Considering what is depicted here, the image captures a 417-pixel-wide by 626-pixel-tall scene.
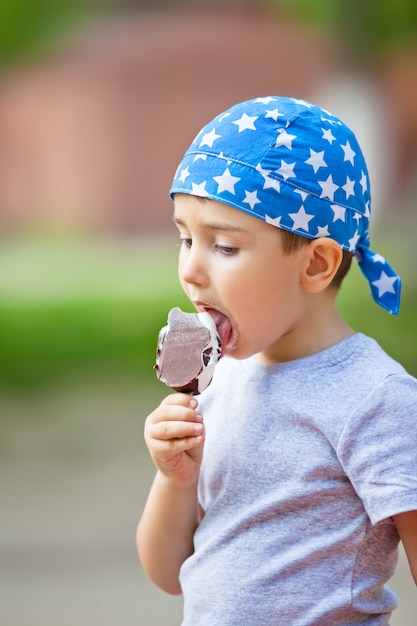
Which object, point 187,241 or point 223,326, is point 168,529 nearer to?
point 223,326

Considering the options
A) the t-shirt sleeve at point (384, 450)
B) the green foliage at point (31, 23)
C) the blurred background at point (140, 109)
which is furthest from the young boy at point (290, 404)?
the green foliage at point (31, 23)

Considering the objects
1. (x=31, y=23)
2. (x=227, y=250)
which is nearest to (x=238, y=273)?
(x=227, y=250)

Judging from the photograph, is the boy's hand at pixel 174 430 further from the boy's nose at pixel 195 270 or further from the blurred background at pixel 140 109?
the blurred background at pixel 140 109

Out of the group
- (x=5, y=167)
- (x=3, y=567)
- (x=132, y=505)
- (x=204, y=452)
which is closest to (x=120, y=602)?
(x=3, y=567)

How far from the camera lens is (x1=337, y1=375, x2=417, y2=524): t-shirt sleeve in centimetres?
155

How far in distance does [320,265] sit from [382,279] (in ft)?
0.64

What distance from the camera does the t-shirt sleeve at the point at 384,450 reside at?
1.55 meters

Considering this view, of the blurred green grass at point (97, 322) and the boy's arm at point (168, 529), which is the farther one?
the blurred green grass at point (97, 322)

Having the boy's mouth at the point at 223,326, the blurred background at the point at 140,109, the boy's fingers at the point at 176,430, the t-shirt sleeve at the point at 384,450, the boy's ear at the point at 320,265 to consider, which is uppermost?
the blurred background at the point at 140,109

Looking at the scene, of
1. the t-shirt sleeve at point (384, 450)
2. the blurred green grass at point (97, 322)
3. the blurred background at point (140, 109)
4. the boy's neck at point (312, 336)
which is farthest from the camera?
the blurred background at point (140, 109)

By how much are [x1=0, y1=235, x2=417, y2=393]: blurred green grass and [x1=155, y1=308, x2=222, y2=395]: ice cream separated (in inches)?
209

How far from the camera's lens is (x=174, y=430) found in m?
1.62

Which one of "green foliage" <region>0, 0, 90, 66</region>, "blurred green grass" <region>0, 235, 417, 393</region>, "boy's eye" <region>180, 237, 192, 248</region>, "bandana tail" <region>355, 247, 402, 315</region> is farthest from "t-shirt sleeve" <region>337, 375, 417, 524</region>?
"green foliage" <region>0, 0, 90, 66</region>

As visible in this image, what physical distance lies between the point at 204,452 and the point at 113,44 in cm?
→ 747
